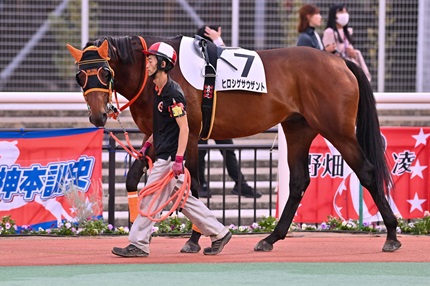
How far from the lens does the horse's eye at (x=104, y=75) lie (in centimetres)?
1006

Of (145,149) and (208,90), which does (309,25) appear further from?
(145,149)

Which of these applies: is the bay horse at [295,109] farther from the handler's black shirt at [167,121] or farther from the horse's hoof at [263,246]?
the handler's black shirt at [167,121]

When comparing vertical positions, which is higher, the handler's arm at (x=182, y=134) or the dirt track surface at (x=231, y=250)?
the handler's arm at (x=182, y=134)

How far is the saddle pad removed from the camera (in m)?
10.4

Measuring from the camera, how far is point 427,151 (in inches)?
486

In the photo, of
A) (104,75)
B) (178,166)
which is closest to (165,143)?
(178,166)

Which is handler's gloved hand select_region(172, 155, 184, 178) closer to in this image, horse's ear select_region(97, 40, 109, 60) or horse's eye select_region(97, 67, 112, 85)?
horse's eye select_region(97, 67, 112, 85)

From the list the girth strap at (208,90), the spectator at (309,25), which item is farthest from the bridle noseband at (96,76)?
the spectator at (309,25)

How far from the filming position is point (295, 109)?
10828 mm

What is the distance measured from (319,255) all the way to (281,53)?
6.22 ft

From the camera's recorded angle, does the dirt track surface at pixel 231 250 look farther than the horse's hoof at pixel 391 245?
No

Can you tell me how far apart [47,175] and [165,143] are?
237 cm

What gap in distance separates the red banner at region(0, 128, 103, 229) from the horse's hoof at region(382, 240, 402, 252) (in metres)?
2.97

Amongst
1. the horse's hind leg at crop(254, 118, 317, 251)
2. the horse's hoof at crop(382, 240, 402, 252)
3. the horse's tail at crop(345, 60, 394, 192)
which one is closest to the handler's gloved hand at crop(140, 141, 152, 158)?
the horse's hind leg at crop(254, 118, 317, 251)
